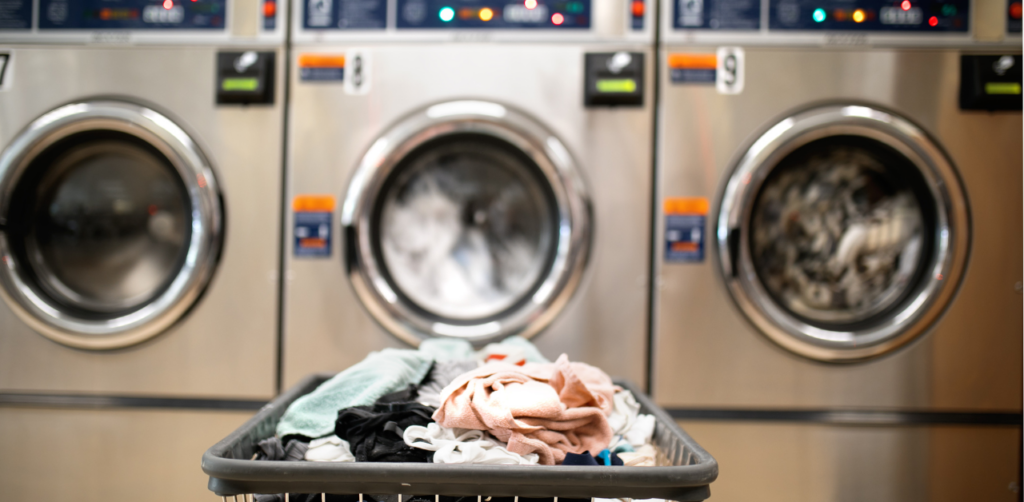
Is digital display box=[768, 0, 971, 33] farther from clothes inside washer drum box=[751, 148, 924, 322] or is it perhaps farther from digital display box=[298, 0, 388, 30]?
digital display box=[298, 0, 388, 30]

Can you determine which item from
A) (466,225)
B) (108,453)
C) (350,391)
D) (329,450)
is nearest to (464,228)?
(466,225)

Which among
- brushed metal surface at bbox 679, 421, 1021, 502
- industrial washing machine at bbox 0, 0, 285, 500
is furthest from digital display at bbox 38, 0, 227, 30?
brushed metal surface at bbox 679, 421, 1021, 502

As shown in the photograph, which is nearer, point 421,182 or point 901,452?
point 901,452

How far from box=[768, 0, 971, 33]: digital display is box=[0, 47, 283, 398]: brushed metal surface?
143cm

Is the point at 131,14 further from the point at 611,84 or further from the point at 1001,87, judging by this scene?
Result: the point at 1001,87

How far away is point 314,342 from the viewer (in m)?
1.59

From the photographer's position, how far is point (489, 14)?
160 centimetres

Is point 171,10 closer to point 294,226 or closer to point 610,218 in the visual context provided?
point 294,226

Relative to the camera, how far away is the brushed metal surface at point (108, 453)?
1.59 meters

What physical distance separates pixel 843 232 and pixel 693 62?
647 mm

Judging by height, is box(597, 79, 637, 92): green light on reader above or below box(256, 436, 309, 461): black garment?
above

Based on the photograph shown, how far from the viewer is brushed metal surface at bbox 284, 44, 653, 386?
1.57m

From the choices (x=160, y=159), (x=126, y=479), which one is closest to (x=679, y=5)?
(x=160, y=159)

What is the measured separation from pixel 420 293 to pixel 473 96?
0.58 metres
